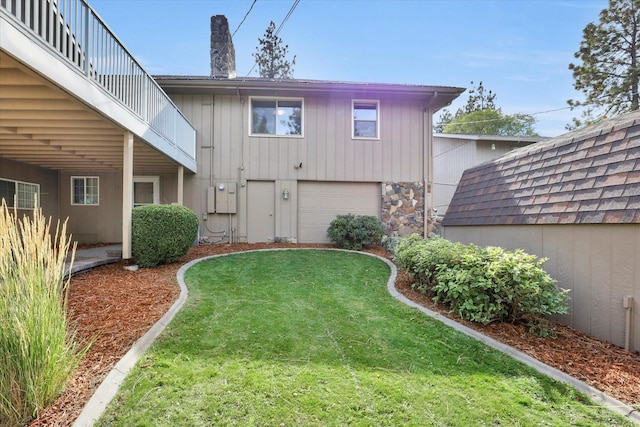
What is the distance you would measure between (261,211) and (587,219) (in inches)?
291

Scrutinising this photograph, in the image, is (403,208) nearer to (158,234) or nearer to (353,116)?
(353,116)

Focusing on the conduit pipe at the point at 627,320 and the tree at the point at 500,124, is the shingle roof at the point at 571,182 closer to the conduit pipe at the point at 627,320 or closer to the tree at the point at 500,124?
the conduit pipe at the point at 627,320

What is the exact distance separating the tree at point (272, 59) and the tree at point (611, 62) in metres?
16.3

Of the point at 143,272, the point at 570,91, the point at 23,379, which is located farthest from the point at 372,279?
the point at 570,91

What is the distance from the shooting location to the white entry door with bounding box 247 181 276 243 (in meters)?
9.16

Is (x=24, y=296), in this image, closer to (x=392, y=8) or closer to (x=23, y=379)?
(x=23, y=379)

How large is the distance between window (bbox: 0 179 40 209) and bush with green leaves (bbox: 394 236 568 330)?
30.8 ft

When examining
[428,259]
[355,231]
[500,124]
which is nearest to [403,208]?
[355,231]

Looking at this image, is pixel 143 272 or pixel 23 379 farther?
pixel 143 272

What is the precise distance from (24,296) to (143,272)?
3.44 meters

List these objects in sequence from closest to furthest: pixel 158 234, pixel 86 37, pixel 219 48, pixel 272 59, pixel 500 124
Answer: pixel 86 37
pixel 158 234
pixel 219 48
pixel 272 59
pixel 500 124

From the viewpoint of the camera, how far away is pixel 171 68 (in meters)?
12.7

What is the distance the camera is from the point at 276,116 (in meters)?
9.30

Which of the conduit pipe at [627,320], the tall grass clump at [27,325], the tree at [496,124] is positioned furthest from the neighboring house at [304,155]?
the tree at [496,124]
